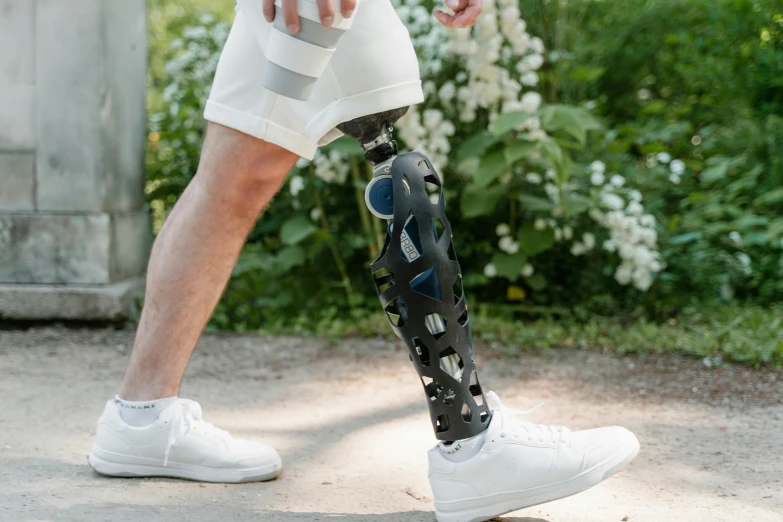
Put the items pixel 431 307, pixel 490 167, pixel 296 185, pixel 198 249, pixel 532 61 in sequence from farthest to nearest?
pixel 296 185 < pixel 532 61 < pixel 490 167 < pixel 198 249 < pixel 431 307

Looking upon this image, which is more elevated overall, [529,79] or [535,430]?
[529,79]

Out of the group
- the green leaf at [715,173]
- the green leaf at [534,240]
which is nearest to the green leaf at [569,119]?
the green leaf at [534,240]

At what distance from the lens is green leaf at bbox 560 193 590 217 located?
328 centimetres

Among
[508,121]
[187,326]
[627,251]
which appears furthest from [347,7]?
[627,251]

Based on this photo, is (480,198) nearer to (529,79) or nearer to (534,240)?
(534,240)

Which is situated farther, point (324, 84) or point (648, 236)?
point (648, 236)

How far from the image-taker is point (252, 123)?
5.68ft

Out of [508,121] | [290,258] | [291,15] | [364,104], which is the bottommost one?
[290,258]

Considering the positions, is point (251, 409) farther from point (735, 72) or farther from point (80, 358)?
point (735, 72)

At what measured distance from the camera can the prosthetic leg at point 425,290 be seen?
158 cm

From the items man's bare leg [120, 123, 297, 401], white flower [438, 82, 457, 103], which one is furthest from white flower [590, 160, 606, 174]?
man's bare leg [120, 123, 297, 401]

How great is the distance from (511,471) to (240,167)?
813 millimetres

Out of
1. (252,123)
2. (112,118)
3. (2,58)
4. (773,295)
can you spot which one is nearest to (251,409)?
(252,123)

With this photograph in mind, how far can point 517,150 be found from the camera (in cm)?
317
